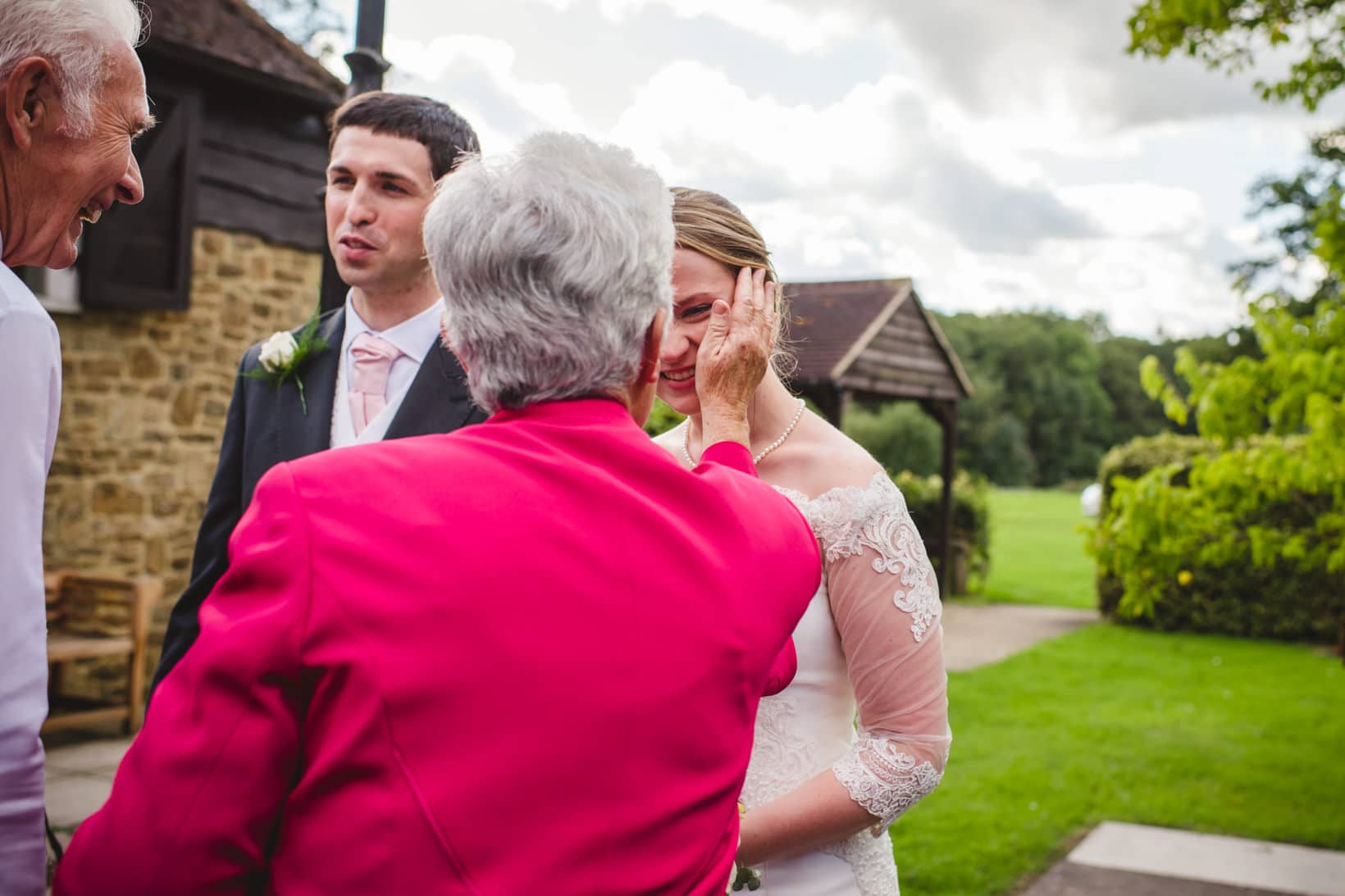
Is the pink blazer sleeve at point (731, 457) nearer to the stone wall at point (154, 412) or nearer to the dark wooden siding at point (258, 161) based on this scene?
the stone wall at point (154, 412)

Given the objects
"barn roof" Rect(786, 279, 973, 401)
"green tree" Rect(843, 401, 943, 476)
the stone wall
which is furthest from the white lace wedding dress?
"green tree" Rect(843, 401, 943, 476)

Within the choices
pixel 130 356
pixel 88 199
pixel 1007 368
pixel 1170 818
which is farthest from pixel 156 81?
pixel 1007 368

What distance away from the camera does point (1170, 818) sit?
263 inches

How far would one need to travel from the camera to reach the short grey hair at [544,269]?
1.30 meters

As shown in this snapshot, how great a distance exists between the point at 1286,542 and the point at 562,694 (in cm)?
507

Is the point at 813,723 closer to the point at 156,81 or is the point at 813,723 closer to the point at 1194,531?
the point at 1194,531

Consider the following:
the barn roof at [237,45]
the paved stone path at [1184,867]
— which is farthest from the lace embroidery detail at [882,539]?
the barn roof at [237,45]

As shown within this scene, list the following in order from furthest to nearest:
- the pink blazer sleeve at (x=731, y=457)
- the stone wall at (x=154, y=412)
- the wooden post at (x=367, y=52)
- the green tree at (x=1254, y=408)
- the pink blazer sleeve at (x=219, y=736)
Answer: the stone wall at (x=154, y=412)
the green tree at (x=1254, y=408)
the wooden post at (x=367, y=52)
the pink blazer sleeve at (x=731, y=457)
the pink blazer sleeve at (x=219, y=736)

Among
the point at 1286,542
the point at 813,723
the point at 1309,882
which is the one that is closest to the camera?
the point at 813,723

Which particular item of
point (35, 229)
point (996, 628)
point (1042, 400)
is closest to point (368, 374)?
point (35, 229)

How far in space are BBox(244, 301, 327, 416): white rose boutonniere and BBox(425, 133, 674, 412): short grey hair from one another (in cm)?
144

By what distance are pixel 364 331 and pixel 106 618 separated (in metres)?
6.20

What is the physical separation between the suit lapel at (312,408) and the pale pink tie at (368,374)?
5 cm

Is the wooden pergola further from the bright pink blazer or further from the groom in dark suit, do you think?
the bright pink blazer
